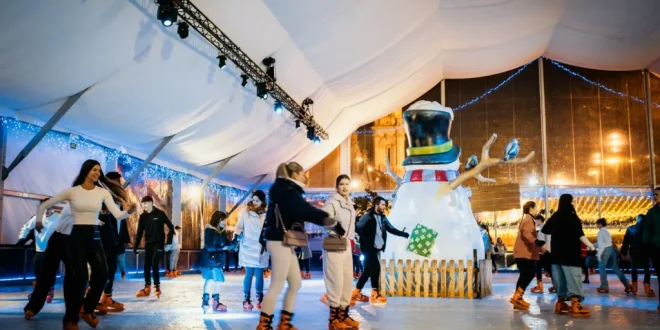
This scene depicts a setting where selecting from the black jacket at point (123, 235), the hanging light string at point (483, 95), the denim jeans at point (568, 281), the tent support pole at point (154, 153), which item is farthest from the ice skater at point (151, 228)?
the hanging light string at point (483, 95)

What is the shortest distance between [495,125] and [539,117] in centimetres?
156

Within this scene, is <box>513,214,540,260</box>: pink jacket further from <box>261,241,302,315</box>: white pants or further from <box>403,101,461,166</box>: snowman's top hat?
<box>261,241,302,315</box>: white pants

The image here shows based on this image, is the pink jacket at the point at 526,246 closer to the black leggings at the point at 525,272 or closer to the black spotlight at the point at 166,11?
the black leggings at the point at 525,272

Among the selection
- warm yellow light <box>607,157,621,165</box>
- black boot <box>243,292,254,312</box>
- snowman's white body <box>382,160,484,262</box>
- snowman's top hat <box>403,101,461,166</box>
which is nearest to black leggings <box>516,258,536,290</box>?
snowman's white body <box>382,160,484,262</box>

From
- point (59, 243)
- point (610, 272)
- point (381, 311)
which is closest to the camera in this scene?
point (59, 243)

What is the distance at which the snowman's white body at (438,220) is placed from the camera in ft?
31.2

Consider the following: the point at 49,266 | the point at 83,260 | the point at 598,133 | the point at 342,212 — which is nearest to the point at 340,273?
the point at 342,212

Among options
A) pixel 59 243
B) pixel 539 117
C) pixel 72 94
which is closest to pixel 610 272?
pixel 539 117

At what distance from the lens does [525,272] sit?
26.9 feet

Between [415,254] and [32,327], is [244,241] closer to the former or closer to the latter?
[32,327]

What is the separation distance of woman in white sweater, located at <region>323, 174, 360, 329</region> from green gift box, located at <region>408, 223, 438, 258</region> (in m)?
3.37

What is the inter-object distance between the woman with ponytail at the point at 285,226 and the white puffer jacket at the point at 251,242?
1922mm

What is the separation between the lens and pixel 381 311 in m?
7.34

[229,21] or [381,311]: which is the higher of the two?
[229,21]
